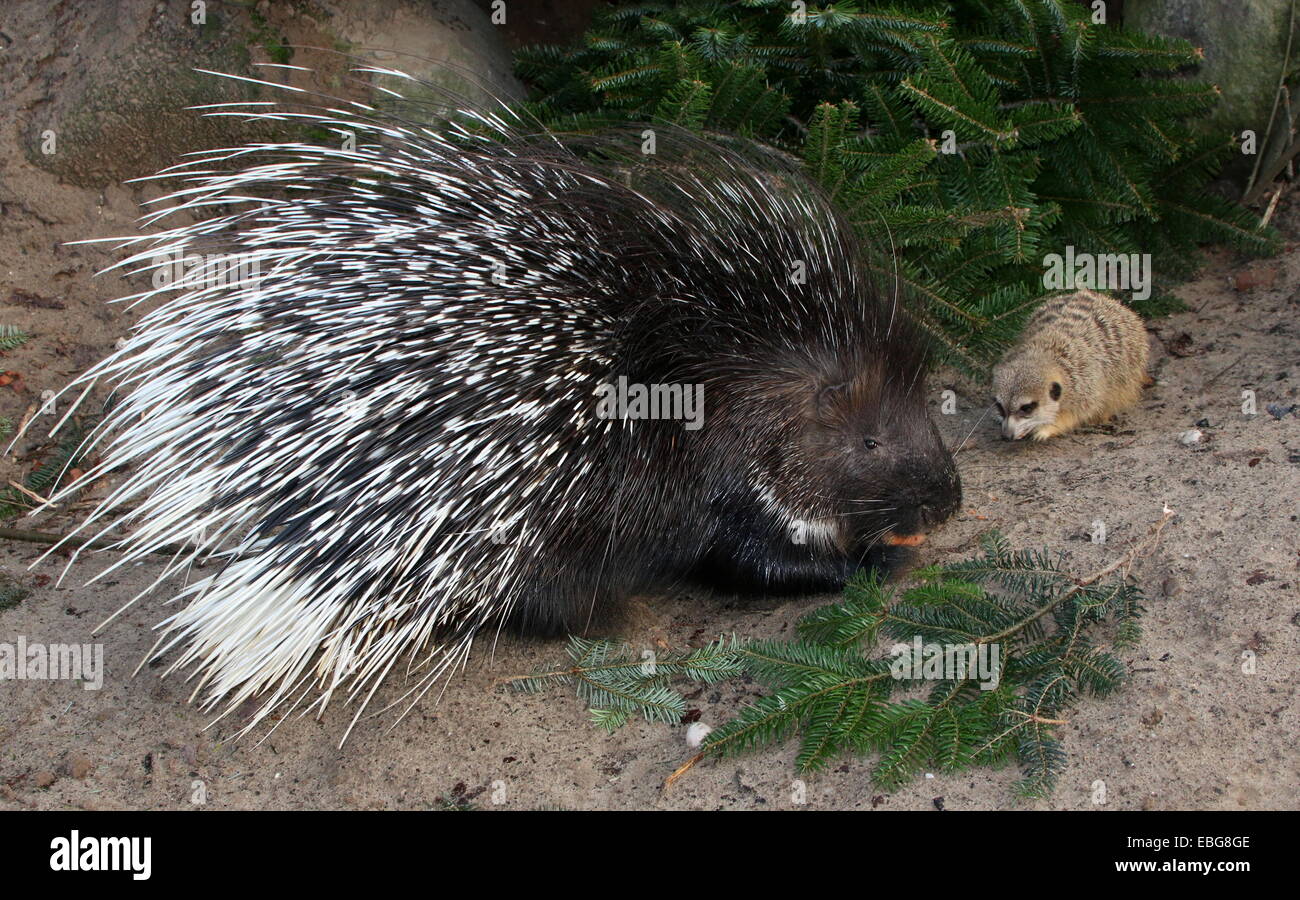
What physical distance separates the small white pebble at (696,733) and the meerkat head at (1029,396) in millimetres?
1699

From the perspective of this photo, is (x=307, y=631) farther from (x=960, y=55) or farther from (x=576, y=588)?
(x=960, y=55)

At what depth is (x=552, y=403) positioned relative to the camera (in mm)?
2641

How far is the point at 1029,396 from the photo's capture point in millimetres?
3641

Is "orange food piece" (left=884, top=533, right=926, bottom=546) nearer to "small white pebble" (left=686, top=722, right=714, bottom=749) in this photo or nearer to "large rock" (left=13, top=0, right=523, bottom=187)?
"small white pebble" (left=686, top=722, right=714, bottom=749)

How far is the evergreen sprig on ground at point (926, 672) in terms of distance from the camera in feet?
7.52

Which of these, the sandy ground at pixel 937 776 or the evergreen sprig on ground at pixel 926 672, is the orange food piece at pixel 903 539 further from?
the evergreen sprig on ground at pixel 926 672

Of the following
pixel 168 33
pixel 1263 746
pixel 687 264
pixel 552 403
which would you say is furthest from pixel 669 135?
pixel 168 33

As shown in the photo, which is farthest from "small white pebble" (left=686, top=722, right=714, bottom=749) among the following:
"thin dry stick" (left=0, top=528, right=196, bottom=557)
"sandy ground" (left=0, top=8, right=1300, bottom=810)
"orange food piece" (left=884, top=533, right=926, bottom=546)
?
"thin dry stick" (left=0, top=528, right=196, bottom=557)

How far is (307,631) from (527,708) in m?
0.61

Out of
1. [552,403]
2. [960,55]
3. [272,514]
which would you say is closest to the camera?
[272,514]

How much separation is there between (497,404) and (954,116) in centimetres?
182

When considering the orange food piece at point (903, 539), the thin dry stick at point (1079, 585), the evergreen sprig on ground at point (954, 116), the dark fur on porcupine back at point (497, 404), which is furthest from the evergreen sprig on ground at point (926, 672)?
the evergreen sprig on ground at point (954, 116)

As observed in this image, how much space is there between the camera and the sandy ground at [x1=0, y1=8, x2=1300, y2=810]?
222cm

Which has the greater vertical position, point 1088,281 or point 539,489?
point 1088,281
